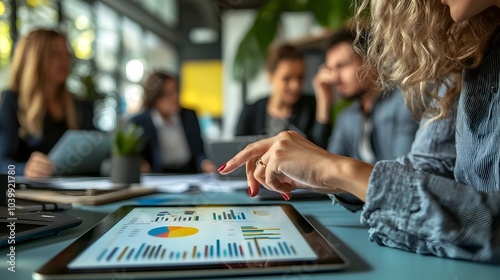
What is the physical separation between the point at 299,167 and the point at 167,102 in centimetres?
257

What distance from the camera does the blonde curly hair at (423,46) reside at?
841 mm

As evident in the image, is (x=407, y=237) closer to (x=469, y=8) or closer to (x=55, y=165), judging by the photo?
(x=469, y=8)

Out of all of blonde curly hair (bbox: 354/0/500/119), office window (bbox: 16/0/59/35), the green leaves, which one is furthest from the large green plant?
blonde curly hair (bbox: 354/0/500/119)

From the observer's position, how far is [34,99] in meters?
2.09

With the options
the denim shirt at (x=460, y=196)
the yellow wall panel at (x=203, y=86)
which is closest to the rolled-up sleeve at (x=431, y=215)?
the denim shirt at (x=460, y=196)

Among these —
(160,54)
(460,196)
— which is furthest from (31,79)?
(160,54)

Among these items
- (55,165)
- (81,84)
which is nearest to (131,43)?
(81,84)

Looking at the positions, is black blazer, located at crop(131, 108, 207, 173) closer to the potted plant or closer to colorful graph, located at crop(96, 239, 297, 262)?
the potted plant

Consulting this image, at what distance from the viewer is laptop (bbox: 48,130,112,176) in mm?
1624

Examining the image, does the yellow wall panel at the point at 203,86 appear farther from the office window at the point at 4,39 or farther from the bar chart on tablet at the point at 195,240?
the bar chart on tablet at the point at 195,240

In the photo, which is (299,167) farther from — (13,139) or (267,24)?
(267,24)

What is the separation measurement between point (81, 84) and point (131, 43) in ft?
9.23

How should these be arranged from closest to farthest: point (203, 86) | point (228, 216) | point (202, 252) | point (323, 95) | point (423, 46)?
point (202, 252)
point (228, 216)
point (423, 46)
point (323, 95)
point (203, 86)

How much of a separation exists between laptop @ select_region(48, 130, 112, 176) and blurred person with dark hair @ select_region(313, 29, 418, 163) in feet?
3.42
